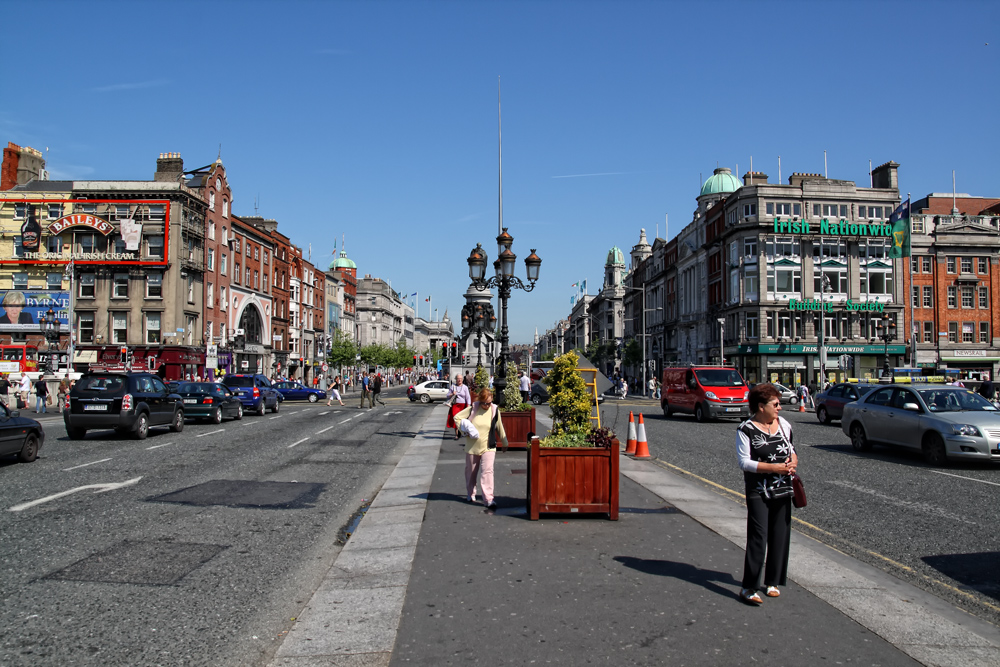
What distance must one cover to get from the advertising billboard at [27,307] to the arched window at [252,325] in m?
13.4

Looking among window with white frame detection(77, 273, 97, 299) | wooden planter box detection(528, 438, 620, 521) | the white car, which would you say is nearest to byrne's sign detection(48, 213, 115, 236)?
window with white frame detection(77, 273, 97, 299)

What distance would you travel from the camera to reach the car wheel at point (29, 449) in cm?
1324

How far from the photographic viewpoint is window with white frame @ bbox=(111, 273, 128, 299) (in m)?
49.1

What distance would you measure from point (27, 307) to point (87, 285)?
4.63 meters

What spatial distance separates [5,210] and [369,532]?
54.4 m

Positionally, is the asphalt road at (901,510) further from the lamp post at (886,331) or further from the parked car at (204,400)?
the lamp post at (886,331)

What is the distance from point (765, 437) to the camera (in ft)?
17.6

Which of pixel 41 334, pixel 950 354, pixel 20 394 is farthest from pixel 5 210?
pixel 950 354

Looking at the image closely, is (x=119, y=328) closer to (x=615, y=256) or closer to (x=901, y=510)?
(x=901, y=510)

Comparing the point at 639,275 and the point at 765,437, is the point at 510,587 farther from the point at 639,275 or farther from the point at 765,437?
the point at 639,275

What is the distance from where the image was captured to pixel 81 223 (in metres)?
49.0

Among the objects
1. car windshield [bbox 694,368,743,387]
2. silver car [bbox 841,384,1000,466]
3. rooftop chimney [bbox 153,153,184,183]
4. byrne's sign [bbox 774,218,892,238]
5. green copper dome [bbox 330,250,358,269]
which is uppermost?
green copper dome [bbox 330,250,358,269]

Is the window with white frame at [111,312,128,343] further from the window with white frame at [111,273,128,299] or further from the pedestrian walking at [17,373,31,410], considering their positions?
the pedestrian walking at [17,373,31,410]

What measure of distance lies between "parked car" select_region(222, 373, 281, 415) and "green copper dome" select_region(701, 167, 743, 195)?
199 ft
